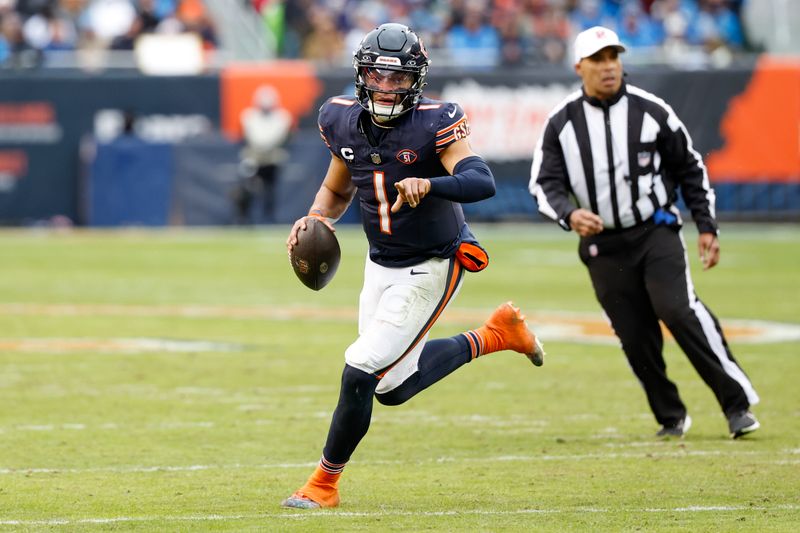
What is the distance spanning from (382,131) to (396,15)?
19289mm

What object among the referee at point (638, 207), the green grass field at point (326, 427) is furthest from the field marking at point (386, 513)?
the referee at point (638, 207)

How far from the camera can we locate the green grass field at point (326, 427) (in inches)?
209

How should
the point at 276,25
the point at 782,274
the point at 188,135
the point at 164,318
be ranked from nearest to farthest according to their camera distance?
the point at 164,318
the point at 782,274
the point at 188,135
the point at 276,25

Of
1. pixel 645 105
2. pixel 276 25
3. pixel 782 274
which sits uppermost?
pixel 645 105

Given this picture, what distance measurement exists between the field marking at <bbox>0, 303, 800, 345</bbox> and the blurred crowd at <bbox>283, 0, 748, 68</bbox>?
35.0 ft

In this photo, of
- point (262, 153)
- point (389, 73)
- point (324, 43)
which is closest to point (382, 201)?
point (389, 73)

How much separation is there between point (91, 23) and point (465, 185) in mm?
19216

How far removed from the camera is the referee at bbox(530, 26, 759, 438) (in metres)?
6.93

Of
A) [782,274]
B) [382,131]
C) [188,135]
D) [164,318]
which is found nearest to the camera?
[382,131]

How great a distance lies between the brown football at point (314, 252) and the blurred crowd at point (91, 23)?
17843 millimetres

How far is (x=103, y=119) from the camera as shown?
2248 cm

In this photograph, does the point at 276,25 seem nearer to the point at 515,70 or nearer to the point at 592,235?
the point at 515,70

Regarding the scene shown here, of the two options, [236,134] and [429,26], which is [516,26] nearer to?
[429,26]

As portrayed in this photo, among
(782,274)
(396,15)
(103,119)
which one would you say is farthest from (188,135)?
(782,274)
